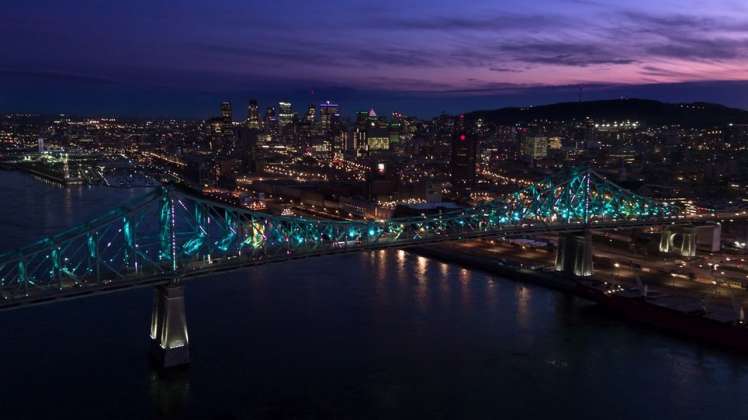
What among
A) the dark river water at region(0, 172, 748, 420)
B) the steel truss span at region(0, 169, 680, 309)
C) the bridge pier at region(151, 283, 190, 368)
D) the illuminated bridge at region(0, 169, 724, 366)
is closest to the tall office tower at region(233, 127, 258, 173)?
the steel truss span at region(0, 169, 680, 309)

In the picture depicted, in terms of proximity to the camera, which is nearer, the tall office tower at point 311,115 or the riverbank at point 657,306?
the riverbank at point 657,306

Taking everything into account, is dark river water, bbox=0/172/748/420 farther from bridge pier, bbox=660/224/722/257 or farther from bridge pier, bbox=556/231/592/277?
bridge pier, bbox=660/224/722/257

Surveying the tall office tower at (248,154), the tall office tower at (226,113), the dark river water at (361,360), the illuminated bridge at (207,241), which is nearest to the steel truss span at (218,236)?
the illuminated bridge at (207,241)

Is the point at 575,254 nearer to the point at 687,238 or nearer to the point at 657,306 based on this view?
the point at 657,306

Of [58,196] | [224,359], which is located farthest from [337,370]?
[58,196]

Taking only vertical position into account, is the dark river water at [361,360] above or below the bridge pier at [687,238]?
below

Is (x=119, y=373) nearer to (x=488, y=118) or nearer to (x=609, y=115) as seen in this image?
(x=609, y=115)

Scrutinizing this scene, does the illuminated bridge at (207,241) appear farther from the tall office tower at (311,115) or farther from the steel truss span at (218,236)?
the tall office tower at (311,115)

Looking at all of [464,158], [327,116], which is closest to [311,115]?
[327,116]

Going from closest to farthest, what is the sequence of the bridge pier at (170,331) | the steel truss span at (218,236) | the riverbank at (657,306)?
the bridge pier at (170,331) < the steel truss span at (218,236) < the riverbank at (657,306)
